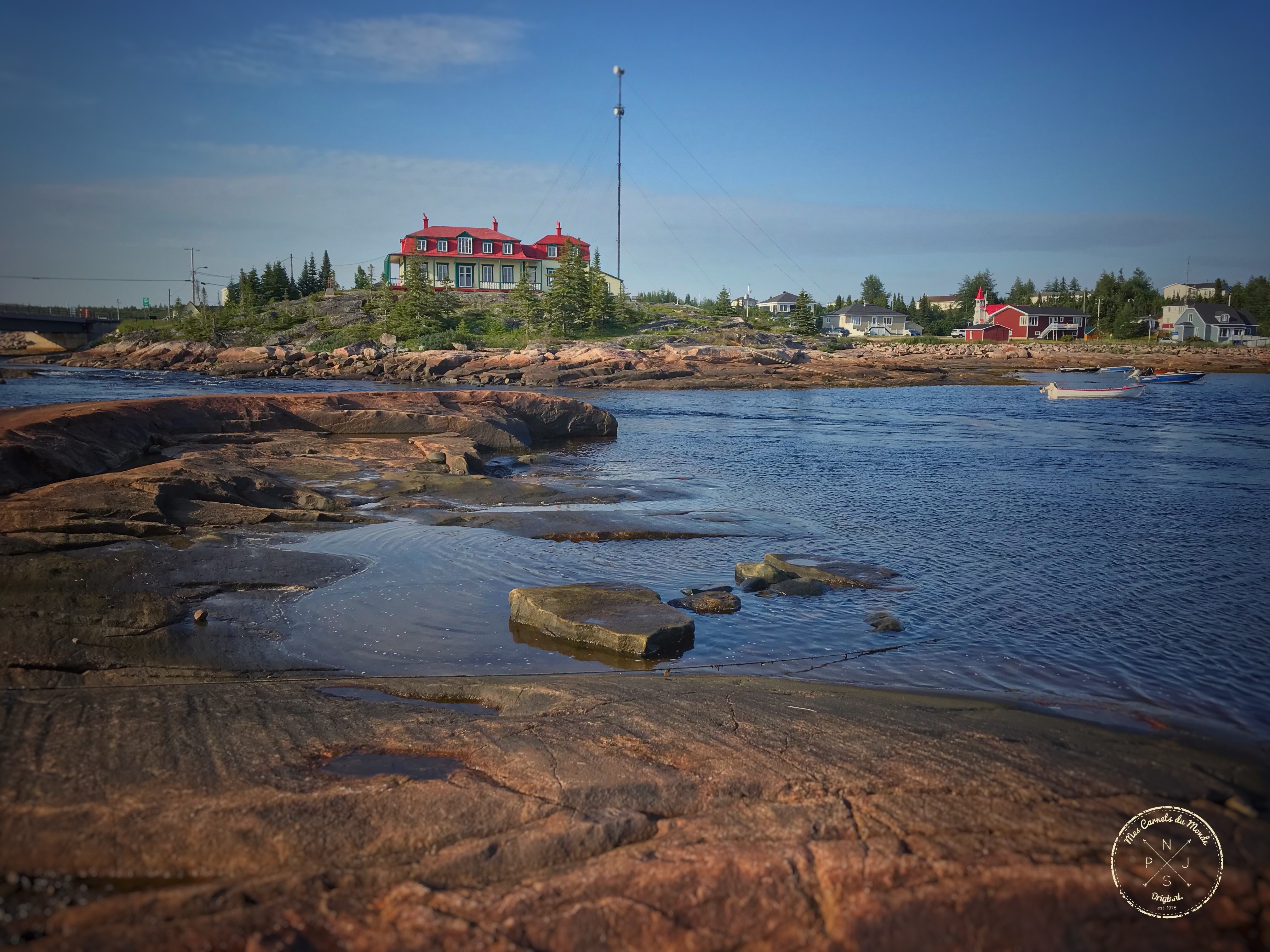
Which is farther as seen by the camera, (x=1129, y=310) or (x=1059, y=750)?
(x=1129, y=310)

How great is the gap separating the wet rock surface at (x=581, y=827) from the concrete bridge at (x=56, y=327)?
311 feet

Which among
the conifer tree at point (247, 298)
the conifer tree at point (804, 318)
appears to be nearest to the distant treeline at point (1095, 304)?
the conifer tree at point (804, 318)

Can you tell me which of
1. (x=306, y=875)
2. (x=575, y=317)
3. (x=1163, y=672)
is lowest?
(x=1163, y=672)

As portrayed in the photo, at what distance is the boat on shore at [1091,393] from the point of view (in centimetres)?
4616

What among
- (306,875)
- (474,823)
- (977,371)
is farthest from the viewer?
(977,371)

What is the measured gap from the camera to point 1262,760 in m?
5.18

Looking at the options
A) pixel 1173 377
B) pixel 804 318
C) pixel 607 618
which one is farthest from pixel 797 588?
pixel 804 318

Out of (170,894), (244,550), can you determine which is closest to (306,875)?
(170,894)

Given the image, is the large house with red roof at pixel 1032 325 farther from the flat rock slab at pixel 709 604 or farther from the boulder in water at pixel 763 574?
the flat rock slab at pixel 709 604

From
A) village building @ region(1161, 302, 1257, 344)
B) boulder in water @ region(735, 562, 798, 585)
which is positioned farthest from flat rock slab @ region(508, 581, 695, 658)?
village building @ region(1161, 302, 1257, 344)

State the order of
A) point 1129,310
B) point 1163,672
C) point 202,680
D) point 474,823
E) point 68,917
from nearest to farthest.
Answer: point 68,917 → point 474,823 → point 202,680 → point 1163,672 → point 1129,310

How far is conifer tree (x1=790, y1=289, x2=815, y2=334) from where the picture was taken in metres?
86.9

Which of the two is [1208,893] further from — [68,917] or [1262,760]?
[68,917]

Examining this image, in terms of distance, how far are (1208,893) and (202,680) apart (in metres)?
6.33
